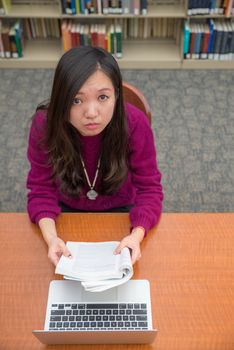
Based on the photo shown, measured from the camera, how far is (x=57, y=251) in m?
1.09

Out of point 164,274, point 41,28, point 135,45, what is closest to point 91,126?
point 164,274

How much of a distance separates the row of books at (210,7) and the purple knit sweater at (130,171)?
2.02 m

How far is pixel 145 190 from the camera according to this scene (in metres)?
1.33

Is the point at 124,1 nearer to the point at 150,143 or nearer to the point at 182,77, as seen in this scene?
the point at 182,77

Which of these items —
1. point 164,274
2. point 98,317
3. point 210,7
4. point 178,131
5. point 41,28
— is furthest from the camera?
point 41,28

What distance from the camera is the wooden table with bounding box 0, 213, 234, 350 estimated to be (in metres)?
0.96

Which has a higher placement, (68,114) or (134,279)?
(68,114)

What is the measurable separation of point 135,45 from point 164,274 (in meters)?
2.71

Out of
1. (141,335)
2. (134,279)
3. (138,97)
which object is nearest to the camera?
(141,335)

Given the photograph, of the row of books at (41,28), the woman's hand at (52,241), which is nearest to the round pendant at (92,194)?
the woman's hand at (52,241)

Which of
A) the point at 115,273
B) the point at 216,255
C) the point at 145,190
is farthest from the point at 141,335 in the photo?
the point at 145,190

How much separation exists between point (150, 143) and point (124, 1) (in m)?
2.05

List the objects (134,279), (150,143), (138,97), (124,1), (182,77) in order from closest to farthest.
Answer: (134,279)
(150,143)
(138,97)
(124,1)
(182,77)

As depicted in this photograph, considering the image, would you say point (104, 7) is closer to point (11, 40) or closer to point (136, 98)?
point (11, 40)
